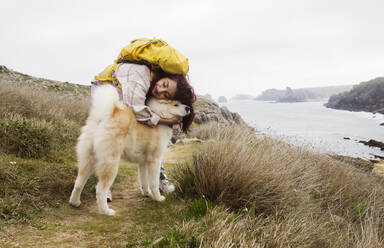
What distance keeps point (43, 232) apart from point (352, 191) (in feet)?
18.8

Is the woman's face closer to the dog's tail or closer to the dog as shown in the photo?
the dog

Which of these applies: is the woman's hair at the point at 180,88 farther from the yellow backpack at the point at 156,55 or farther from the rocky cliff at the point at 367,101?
the rocky cliff at the point at 367,101

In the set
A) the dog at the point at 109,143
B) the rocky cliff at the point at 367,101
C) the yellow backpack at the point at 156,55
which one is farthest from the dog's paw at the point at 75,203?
the rocky cliff at the point at 367,101

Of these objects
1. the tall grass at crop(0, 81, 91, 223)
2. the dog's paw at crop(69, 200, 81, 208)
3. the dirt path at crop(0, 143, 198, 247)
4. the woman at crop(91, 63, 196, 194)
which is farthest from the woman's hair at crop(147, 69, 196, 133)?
the tall grass at crop(0, 81, 91, 223)

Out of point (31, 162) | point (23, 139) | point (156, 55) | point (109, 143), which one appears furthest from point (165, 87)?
point (23, 139)

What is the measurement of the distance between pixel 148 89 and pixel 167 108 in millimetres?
327

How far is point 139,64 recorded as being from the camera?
309 cm

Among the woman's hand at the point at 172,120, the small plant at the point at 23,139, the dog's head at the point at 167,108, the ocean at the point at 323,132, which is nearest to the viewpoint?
the woman's hand at the point at 172,120

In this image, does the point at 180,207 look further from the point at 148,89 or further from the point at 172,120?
the point at 148,89

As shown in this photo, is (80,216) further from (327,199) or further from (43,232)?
(327,199)

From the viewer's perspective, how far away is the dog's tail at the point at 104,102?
2.65 metres

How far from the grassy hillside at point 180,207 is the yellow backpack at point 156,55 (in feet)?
4.39

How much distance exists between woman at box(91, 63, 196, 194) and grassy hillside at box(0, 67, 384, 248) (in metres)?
0.93

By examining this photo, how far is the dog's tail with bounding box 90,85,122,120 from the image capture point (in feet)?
8.68
